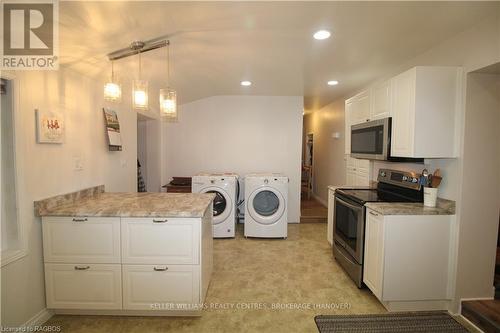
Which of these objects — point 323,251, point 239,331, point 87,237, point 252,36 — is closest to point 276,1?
point 252,36

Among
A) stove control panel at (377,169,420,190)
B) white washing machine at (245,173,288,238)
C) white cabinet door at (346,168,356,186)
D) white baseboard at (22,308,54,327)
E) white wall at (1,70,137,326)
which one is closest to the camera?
white wall at (1,70,137,326)

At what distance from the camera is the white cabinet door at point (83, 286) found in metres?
2.00

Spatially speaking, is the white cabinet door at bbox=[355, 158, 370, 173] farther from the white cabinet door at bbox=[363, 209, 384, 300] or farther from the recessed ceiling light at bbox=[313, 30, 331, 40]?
the recessed ceiling light at bbox=[313, 30, 331, 40]

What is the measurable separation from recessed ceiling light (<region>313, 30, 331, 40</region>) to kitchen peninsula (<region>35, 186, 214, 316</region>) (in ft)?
5.52

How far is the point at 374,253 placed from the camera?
2252mm

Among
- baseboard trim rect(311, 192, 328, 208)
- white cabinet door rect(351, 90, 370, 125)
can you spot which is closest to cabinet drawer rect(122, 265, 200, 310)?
white cabinet door rect(351, 90, 370, 125)

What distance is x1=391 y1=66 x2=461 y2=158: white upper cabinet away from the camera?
2.10 m

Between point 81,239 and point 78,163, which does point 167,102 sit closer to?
point 78,163

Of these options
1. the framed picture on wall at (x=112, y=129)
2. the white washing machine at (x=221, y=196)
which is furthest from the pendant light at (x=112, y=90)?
the white washing machine at (x=221, y=196)

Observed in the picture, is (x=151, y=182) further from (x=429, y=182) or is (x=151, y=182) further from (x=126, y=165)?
(x=429, y=182)

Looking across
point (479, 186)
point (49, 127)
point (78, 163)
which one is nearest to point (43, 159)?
point (49, 127)

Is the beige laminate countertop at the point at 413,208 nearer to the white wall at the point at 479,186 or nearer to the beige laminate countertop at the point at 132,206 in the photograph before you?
the white wall at the point at 479,186

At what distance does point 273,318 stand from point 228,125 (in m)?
3.27

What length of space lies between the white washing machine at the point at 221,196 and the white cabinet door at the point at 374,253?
6.64 feet
